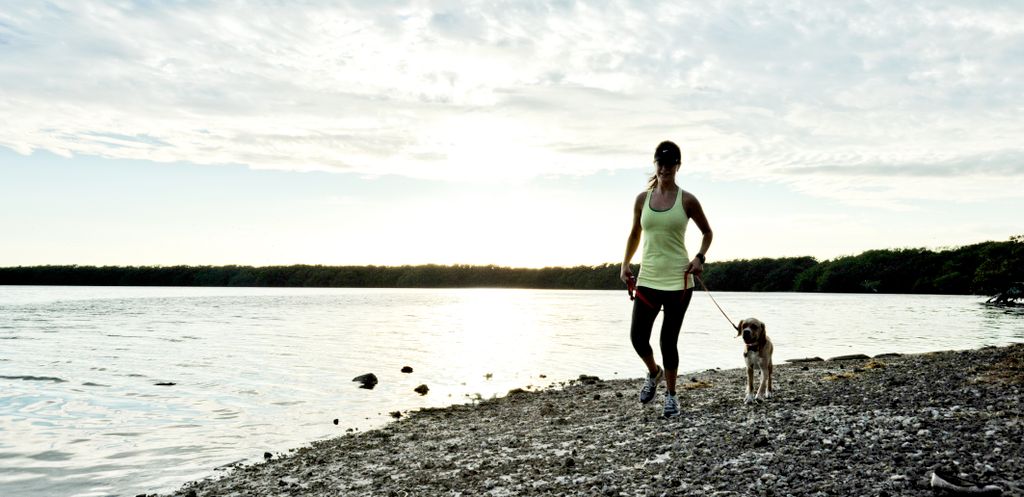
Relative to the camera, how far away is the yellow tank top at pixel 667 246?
302 inches

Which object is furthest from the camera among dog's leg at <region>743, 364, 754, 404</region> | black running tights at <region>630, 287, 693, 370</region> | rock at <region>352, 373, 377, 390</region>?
rock at <region>352, 373, 377, 390</region>

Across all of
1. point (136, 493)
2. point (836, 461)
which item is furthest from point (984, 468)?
point (136, 493)

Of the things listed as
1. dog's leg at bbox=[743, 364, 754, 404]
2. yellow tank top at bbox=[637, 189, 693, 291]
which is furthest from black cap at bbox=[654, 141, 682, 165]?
dog's leg at bbox=[743, 364, 754, 404]

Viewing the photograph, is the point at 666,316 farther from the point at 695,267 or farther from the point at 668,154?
the point at 668,154

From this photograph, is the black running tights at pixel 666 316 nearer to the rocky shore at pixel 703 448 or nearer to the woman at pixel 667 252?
the woman at pixel 667 252

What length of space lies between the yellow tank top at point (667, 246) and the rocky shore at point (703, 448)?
1.62 m

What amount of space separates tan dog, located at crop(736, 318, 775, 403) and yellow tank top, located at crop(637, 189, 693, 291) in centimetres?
196

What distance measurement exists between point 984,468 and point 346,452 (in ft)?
21.2

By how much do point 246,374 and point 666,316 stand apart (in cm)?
1254

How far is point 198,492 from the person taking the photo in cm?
711

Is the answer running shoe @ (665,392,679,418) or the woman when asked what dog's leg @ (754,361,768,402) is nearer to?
running shoe @ (665,392,679,418)

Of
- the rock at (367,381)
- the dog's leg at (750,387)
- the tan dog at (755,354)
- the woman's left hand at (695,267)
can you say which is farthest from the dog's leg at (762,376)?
the rock at (367,381)

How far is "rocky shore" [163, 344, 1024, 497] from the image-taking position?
546 cm

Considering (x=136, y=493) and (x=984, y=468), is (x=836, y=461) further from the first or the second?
(x=136, y=493)
